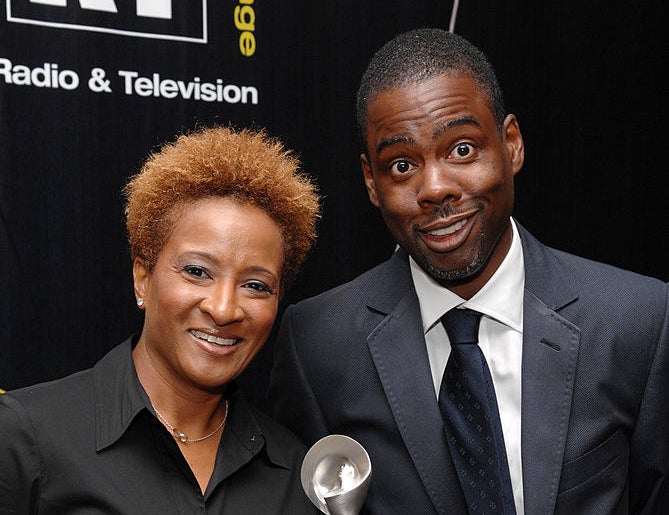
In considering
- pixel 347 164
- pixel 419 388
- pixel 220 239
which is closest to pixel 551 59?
pixel 347 164

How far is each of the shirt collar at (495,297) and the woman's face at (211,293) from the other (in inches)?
15.6

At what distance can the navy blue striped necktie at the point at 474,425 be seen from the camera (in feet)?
5.48

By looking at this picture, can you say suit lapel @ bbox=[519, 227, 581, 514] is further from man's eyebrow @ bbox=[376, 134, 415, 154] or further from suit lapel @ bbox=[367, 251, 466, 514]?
man's eyebrow @ bbox=[376, 134, 415, 154]

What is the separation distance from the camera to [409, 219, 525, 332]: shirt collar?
71.4 inches

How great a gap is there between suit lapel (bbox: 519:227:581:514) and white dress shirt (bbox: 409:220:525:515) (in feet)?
0.09

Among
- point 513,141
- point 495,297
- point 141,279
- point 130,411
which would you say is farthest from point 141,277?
point 513,141

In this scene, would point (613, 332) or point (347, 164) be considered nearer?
point (613, 332)

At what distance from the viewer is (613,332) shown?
1.78 metres

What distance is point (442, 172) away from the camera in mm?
1724

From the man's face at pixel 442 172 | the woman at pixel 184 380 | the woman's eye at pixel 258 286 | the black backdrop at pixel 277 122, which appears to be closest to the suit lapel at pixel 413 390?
the man's face at pixel 442 172

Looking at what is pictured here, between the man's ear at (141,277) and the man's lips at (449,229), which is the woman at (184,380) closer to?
the man's ear at (141,277)

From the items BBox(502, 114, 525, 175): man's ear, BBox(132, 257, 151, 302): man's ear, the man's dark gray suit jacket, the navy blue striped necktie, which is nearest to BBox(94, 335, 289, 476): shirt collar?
BBox(132, 257, 151, 302): man's ear

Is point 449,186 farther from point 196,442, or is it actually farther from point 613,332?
point 196,442

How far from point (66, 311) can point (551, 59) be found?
1.67 meters
